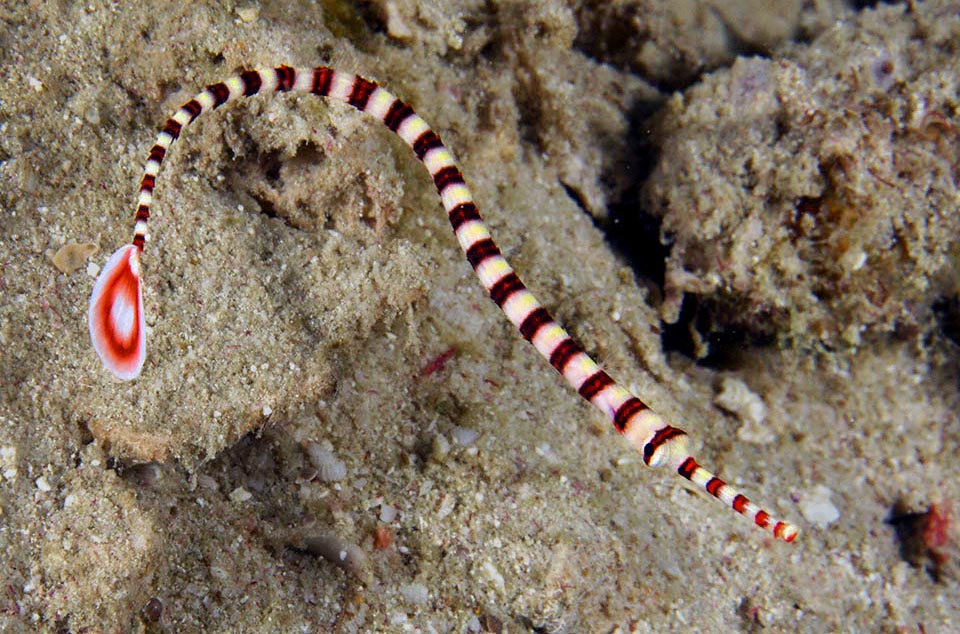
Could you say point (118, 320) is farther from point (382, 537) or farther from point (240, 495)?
point (382, 537)

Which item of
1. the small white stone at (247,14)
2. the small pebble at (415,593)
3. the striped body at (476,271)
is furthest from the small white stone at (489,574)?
the small white stone at (247,14)

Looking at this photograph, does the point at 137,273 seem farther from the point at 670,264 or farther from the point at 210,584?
the point at 670,264

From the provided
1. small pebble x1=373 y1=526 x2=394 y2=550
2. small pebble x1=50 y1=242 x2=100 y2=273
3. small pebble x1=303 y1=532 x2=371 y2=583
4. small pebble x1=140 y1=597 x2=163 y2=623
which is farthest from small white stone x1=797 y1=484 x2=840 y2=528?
small pebble x1=50 y1=242 x2=100 y2=273

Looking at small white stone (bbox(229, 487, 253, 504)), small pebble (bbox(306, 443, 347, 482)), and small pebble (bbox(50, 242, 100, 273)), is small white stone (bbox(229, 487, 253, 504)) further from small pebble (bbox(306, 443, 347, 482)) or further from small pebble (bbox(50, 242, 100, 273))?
small pebble (bbox(50, 242, 100, 273))

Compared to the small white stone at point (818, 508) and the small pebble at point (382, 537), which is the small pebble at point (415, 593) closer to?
the small pebble at point (382, 537)

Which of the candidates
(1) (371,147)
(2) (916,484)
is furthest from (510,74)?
(2) (916,484)

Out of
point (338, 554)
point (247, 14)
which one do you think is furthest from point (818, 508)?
point (247, 14)
